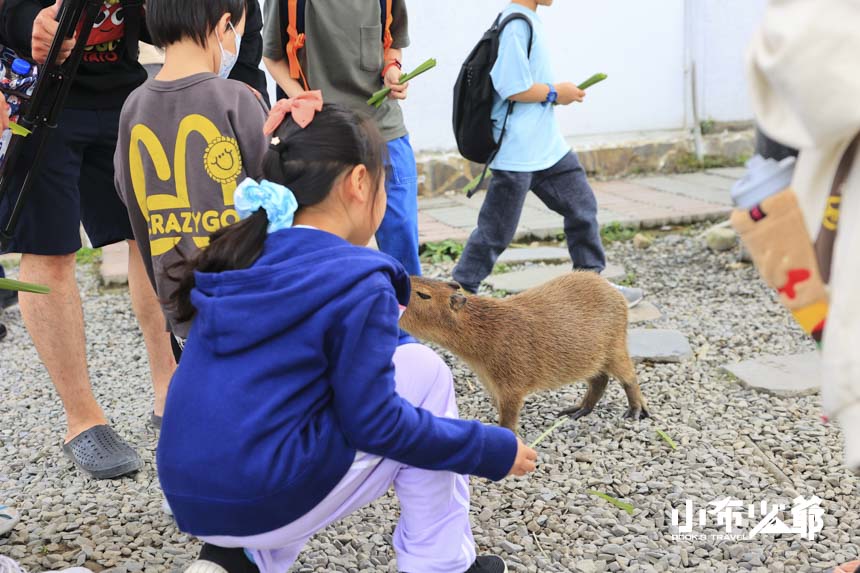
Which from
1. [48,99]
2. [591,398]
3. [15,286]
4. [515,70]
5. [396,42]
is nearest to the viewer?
[15,286]

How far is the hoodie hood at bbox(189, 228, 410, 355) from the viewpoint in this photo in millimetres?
1803

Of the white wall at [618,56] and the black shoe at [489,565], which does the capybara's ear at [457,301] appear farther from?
the white wall at [618,56]

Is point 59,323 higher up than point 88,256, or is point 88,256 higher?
point 59,323

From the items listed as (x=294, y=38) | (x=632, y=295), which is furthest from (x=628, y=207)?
(x=294, y=38)

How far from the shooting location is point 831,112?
132 cm

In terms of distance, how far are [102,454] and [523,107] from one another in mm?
2242

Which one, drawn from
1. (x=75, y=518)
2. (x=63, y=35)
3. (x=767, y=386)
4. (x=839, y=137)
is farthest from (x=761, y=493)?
(x=63, y=35)

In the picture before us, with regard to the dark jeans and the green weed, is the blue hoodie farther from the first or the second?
the green weed

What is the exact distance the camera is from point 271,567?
212 centimetres

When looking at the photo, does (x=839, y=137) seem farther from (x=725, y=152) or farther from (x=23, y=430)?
(x=725, y=152)

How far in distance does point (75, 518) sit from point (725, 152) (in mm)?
6030

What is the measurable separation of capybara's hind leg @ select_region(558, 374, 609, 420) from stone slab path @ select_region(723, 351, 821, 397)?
611 millimetres

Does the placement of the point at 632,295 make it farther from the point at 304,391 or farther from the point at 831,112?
the point at 831,112

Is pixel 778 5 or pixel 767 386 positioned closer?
pixel 778 5
